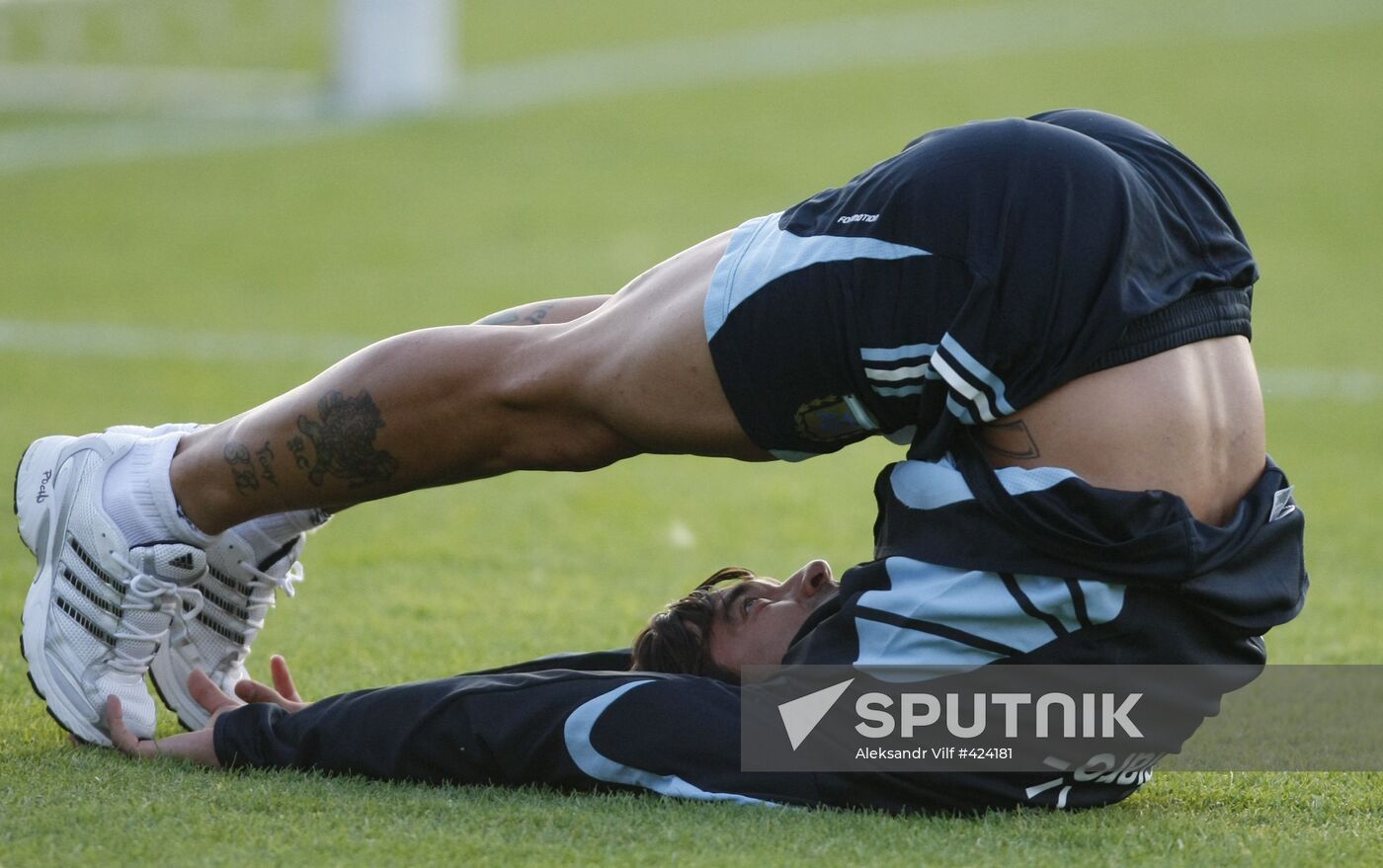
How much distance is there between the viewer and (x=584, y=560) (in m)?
4.03

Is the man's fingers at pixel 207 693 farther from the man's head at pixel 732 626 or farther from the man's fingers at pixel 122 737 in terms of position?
the man's head at pixel 732 626

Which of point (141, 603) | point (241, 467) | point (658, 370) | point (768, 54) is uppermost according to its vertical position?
point (658, 370)

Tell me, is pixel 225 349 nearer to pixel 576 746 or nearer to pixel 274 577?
pixel 274 577

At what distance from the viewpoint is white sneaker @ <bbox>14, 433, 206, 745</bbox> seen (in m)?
2.50

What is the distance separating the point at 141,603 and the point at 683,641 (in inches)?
30.9

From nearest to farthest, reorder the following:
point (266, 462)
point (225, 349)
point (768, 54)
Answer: point (266, 462) → point (225, 349) → point (768, 54)

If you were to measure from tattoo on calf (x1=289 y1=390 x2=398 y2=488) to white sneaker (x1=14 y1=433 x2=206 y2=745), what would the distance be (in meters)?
0.29

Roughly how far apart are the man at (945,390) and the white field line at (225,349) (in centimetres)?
440

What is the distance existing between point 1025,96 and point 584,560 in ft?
29.8

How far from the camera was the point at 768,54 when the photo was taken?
47.5 ft

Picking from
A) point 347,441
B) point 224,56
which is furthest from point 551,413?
point 224,56

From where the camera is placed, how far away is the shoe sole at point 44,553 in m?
2.49

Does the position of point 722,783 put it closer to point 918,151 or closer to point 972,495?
point 972,495

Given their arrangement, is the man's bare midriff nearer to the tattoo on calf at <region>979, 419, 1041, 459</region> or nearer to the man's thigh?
the tattoo on calf at <region>979, 419, 1041, 459</region>
